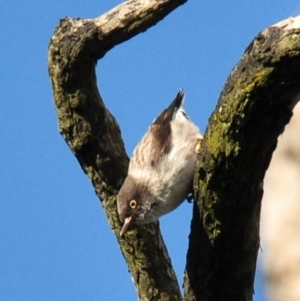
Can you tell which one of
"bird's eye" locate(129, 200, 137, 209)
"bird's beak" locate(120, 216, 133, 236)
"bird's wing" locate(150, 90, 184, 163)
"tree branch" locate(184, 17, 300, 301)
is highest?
"bird's wing" locate(150, 90, 184, 163)

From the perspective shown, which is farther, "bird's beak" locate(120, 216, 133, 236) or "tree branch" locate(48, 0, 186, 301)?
"bird's beak" locate(120, 216, 133, 236)

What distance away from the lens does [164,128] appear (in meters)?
6.03

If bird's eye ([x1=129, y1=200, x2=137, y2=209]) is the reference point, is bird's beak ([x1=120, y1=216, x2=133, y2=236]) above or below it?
below

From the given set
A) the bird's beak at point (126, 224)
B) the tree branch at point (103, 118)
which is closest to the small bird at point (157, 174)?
the bird's beak at point (126, 224)

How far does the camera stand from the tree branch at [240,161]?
155 inches

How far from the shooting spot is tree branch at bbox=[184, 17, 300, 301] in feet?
12.9

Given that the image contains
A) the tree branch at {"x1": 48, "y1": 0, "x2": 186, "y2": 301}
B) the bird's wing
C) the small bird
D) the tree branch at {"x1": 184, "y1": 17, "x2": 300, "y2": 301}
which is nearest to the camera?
the tree branch at {"x1": 184, "y1": 17, "x2": 300, "y2": 301}

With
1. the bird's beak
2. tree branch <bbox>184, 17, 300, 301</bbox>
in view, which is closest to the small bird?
the bird's beak

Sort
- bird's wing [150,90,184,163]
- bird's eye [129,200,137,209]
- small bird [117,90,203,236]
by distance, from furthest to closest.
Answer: bird's wing [150,90,184,163] < bird's eye [129,200,137,209] < small bird [117,90,203,236]

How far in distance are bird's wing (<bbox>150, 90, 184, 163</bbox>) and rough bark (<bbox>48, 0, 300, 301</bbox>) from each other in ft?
0.92

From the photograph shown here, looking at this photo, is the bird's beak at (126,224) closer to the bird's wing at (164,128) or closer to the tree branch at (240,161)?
the bird's wing at (164,128)

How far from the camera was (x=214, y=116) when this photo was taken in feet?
14.0

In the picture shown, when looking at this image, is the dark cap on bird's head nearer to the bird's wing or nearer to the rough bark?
the rough bark

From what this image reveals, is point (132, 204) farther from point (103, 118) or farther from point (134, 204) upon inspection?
point (103, 118)
